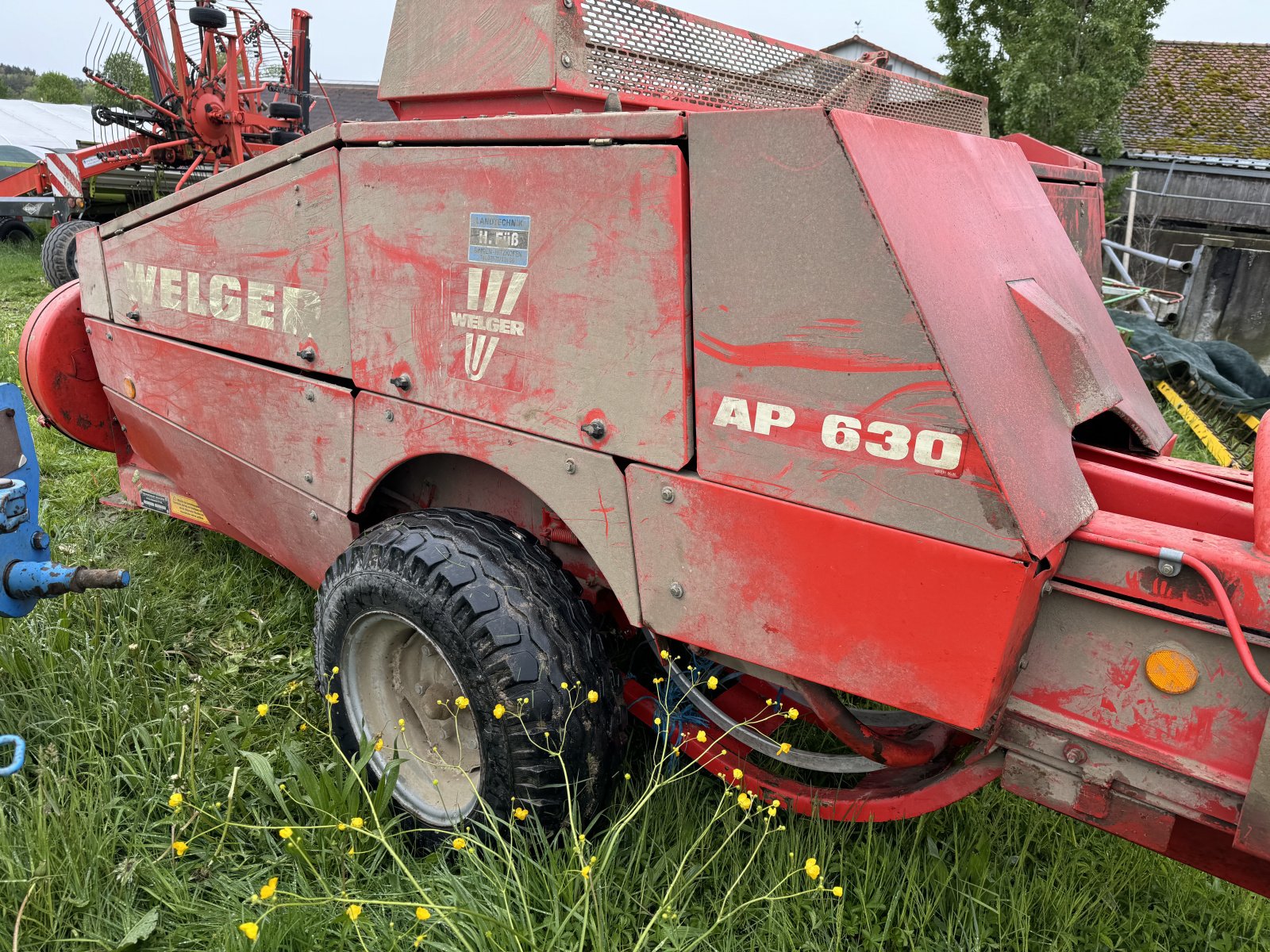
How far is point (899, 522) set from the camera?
5.37 feet

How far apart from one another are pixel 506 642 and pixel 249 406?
131 cm

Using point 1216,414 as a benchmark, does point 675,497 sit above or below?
above

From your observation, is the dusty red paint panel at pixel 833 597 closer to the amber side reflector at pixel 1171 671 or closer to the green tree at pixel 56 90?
the amber side reflector at pixel 1171 671

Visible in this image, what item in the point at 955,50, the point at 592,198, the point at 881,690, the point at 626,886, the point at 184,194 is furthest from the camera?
the point at 955,50

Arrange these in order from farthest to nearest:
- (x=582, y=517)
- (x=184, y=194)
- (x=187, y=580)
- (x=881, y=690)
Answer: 1. (x=187, y=580)
2. (x=184, y=194)
3. (x=582, y=517)
4. (x=881, y=690)

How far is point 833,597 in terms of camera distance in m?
1.75

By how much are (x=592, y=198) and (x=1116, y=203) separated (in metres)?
14.7

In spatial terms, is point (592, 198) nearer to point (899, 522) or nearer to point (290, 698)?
point (899, 522)

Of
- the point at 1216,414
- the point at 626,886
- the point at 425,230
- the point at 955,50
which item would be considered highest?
the point at 955,50

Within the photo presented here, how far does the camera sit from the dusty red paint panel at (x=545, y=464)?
2012 millimetres

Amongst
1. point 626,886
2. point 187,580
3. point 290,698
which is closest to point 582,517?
point 626,886

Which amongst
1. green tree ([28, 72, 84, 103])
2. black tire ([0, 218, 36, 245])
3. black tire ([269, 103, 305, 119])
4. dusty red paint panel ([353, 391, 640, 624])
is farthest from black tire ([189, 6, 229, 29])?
green tree ([28, 72, 84, 103])

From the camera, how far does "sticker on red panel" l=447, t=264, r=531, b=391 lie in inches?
82.0

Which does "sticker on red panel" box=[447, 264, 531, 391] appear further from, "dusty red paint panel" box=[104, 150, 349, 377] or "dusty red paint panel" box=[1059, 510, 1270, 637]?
"dusty red paint panel" box=[1059, 510, 1270, 637]
